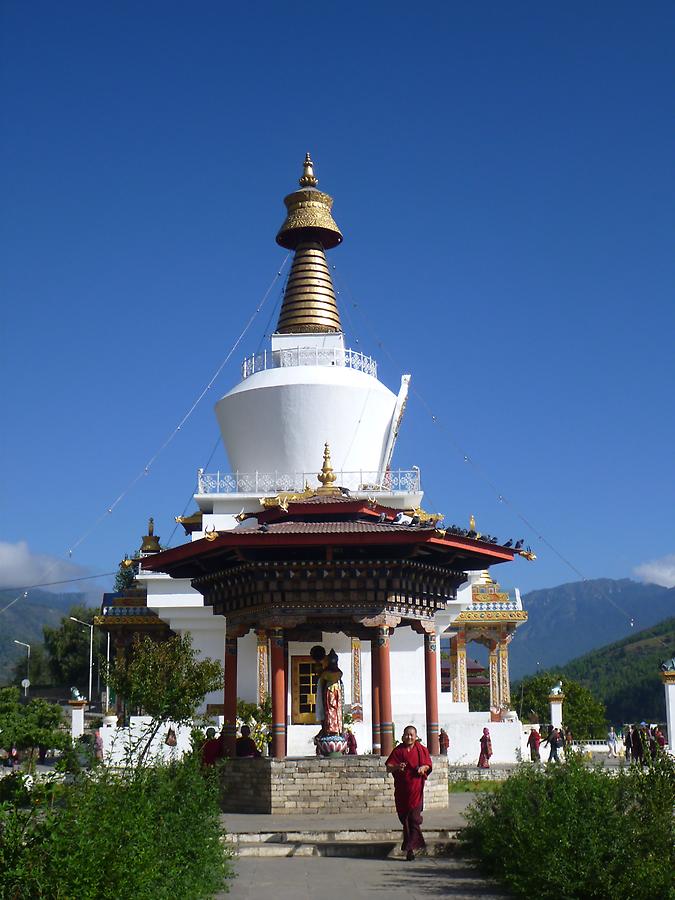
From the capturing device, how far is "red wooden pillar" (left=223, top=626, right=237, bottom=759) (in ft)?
59.1

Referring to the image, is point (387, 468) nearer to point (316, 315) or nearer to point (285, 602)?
point (316, 315)

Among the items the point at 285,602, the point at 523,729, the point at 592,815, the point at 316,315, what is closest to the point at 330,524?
the point at 285,602

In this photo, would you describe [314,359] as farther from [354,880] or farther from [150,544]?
[354,880]

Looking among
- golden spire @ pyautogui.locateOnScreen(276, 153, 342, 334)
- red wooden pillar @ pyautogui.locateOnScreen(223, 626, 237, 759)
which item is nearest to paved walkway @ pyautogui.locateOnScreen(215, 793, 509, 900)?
red wooden pillar @ pyautogui.locateOnScreen(223, 626, 237, 759)

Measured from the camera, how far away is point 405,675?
28.8m

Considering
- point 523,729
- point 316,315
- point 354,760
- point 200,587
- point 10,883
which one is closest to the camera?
point 10,883

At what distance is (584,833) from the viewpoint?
8.73m

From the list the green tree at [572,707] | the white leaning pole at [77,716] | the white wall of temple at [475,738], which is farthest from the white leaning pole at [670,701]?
the green tree at [572,707]

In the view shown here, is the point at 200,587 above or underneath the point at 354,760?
above

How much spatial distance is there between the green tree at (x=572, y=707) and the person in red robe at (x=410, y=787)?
45532 millimetres

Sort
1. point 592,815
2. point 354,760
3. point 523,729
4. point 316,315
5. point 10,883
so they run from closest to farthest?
point 10,883, point 592,815, point 354,760, point 523,729, point 316,315

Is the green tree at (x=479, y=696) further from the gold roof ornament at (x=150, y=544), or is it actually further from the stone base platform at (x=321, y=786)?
the stone base platform at (x=321, y=786)

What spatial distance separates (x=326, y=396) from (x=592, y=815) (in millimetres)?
23920

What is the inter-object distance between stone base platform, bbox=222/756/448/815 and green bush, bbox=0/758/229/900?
682 cm
